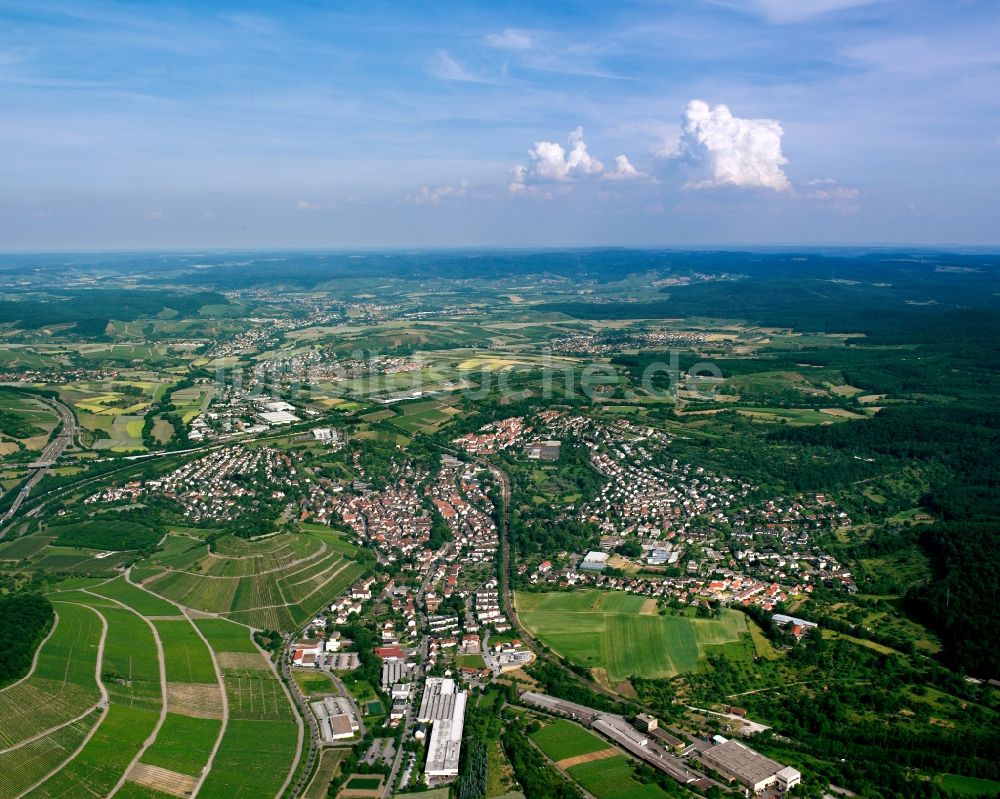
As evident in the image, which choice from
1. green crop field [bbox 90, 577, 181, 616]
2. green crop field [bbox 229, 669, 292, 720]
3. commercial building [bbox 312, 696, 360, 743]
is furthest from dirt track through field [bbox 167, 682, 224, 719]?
green crop field [bbox 90, 577, 181, 616]

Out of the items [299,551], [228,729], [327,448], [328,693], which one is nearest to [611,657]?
[328,693]

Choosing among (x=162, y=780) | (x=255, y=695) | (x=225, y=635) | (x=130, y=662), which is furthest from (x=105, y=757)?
(x=225, y=635)

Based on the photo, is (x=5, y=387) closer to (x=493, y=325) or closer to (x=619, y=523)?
(x=619, y=523)

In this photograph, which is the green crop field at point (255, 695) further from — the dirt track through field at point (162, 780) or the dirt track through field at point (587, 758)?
the dirt track through field at point (587, 758)

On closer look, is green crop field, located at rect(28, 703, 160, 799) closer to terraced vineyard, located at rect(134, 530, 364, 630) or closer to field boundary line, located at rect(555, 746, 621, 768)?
terraced vineyard, located at rect(134, 530, 364, 630)

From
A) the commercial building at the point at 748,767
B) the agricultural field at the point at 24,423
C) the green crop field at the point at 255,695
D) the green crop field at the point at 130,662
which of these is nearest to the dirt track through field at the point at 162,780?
the green crop field at the point at 255,695

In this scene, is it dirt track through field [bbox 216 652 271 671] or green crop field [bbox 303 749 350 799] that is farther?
dirt track through field [bbox 216 652 271 671]

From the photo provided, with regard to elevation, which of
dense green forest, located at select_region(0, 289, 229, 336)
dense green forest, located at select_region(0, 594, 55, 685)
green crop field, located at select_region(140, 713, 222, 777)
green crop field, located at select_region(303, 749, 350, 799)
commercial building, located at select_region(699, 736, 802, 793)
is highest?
dense green forest, located at select_region(0, 289, 229, 336)
